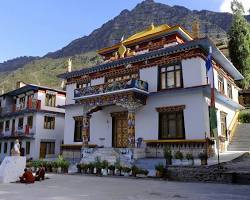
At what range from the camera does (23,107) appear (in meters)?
35.8

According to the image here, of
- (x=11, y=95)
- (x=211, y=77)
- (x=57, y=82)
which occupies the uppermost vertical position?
(x=57, y=82)

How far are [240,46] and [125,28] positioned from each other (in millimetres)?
89707

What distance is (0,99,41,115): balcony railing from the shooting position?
109 ft

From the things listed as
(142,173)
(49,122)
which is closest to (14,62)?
(49,122)

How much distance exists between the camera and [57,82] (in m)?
79.1

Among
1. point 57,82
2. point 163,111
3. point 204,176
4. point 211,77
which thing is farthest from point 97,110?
point 57,82

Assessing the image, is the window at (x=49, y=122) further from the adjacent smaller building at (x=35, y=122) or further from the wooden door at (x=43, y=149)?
the wooden door at (x=43, y=149)

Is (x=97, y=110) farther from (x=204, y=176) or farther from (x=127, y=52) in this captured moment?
(x=204, y=176)

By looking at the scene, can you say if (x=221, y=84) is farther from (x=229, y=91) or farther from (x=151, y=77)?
(x=151, y=77)

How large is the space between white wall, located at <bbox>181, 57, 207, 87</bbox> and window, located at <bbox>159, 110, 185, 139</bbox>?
2261 millimetres

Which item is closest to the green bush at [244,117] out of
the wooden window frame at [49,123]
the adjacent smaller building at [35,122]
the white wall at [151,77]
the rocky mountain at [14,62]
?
the white wall at [151,77]

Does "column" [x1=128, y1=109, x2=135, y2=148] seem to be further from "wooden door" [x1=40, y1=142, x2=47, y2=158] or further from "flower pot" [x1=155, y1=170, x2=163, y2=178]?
"wooden door" [x1=40, y1=142, x2=47, y2=158]

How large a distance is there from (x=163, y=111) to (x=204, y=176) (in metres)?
8.71

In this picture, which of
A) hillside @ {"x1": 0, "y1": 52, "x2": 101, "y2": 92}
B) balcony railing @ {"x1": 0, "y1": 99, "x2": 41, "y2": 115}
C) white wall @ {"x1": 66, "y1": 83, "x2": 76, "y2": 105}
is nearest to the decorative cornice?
white wall @ {"x1": 66, "y1": 83, "x2": 76, "y2": 105}
